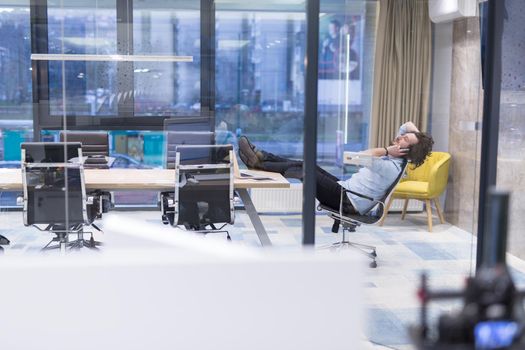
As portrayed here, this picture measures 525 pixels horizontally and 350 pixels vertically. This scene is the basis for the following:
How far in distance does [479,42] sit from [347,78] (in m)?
0.90

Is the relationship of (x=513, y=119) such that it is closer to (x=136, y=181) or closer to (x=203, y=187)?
(x=203, y=187)

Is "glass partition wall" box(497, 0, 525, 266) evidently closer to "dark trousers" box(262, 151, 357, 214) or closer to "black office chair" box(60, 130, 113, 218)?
"dark trousers" box(262, 151, 357, 214)

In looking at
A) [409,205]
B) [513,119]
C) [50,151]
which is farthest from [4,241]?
[513,119]

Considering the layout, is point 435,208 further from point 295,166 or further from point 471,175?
point 295,166

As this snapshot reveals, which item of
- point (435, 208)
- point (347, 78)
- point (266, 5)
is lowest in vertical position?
point (435, 208)

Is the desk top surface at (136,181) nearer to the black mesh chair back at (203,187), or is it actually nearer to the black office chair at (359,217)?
the black mesh chair back at (203,187)

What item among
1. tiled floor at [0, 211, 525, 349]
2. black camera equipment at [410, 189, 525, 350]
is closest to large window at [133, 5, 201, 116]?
tiled floor at [0, 211, 525, 349]

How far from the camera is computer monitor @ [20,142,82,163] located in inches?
162

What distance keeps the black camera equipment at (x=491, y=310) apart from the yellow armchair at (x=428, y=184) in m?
3.49

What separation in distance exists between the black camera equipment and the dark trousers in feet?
9.57

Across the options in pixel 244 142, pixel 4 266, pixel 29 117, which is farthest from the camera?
pixel 244 142

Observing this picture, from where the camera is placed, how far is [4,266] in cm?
148

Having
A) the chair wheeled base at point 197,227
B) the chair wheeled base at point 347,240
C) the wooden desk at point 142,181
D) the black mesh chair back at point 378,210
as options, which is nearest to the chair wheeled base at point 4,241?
the wooden desk at point 142,181

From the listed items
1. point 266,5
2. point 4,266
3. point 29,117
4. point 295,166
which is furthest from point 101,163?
point 4,266
